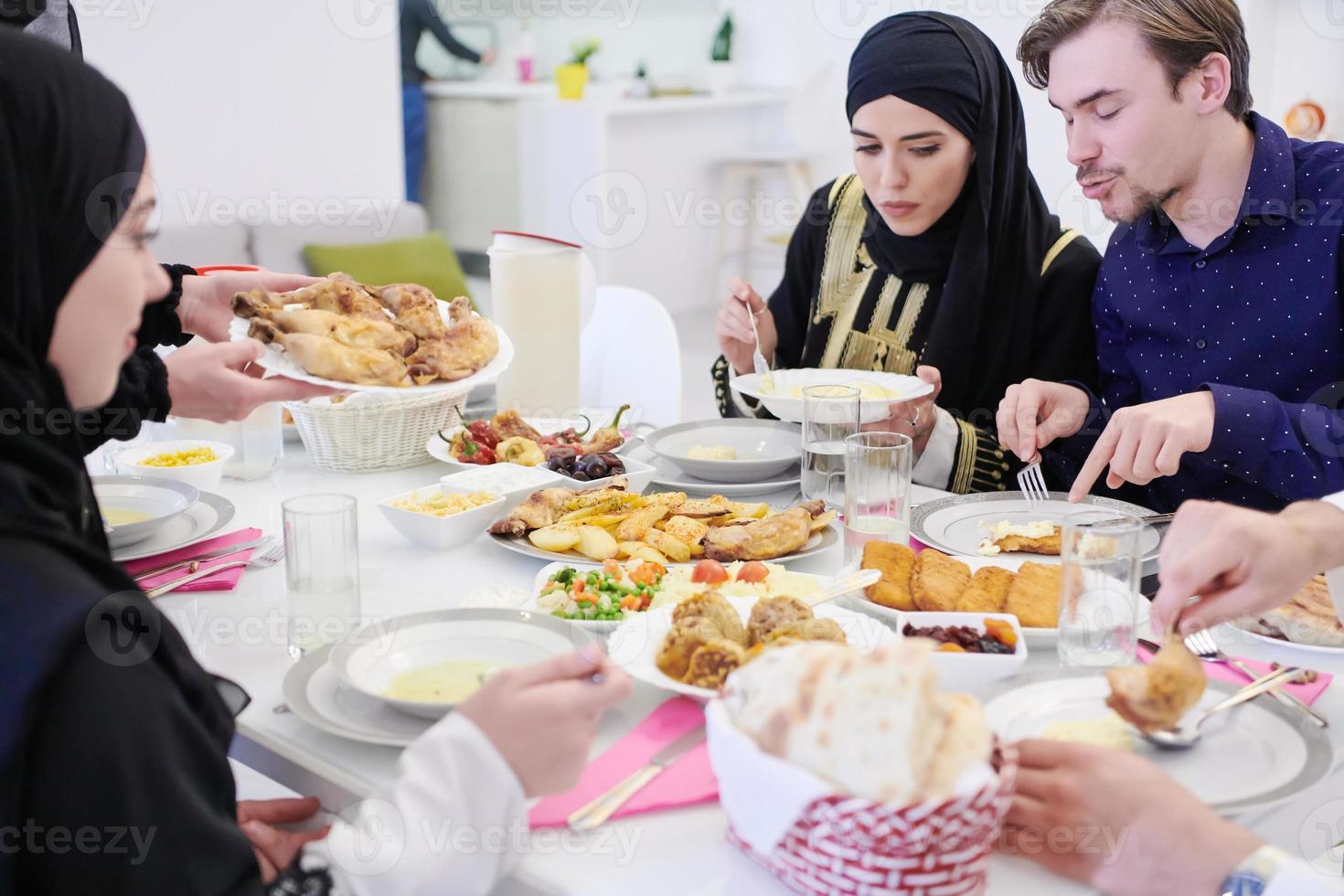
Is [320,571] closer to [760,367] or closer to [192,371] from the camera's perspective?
[192,371]

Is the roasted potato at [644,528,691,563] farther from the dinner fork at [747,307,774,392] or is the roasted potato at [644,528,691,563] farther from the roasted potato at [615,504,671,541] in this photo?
the dinner fork at [747,307,774,392]

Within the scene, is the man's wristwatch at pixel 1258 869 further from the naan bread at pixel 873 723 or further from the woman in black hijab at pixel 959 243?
the woman in black hijab at pixel 959 243

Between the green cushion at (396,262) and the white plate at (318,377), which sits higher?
the white plate at (318,377)

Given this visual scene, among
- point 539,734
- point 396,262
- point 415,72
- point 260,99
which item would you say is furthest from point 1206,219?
point 415,72

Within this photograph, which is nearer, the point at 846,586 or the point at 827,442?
the point at 846,586

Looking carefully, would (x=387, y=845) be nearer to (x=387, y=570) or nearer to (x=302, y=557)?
(x=302, y=557)

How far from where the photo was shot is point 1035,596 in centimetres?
140

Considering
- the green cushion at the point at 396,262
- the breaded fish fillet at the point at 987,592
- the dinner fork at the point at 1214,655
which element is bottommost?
the green cushion at the point at 396,262

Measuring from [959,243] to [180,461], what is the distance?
1.44 meters

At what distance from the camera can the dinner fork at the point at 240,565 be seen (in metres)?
1.56

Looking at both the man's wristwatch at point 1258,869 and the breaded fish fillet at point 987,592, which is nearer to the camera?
the man's wristwatch at point 1258,869

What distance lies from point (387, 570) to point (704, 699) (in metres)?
0.62

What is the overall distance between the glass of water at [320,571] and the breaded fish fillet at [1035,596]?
0.73m

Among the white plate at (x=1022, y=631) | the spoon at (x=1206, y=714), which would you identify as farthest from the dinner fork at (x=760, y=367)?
the spoon at (x=1206, y=714)
